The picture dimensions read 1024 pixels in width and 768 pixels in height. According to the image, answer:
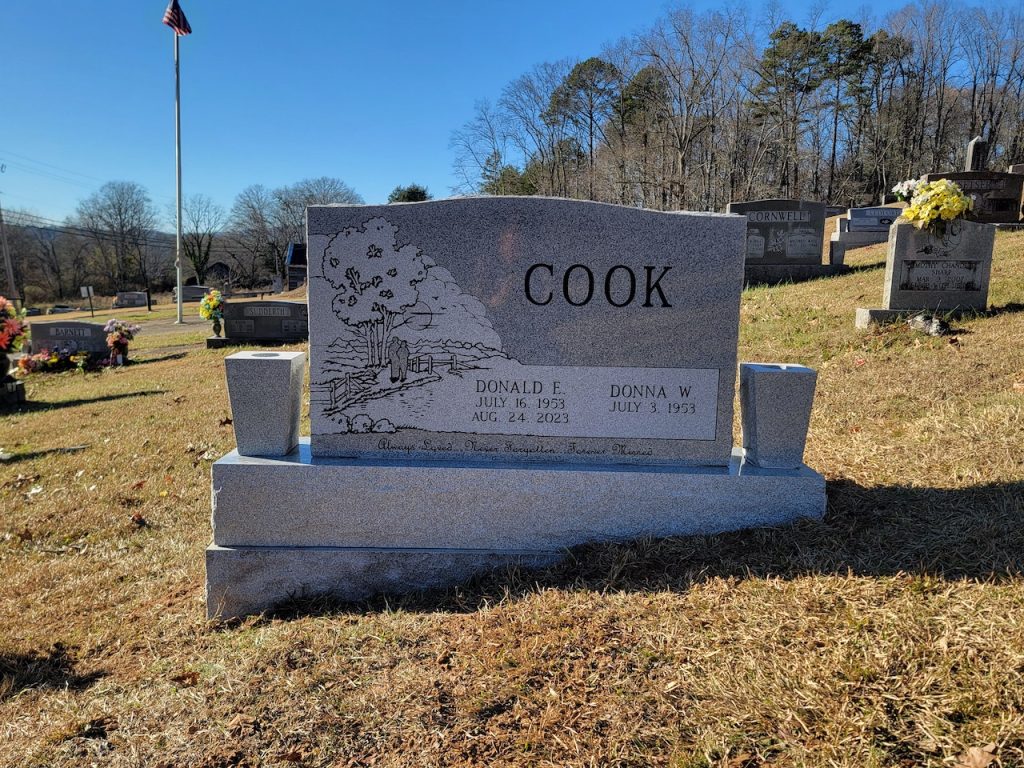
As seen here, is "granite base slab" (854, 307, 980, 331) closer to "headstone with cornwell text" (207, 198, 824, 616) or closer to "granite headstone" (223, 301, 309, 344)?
"headstone with cornwell text" (207, 198, 824, 616)

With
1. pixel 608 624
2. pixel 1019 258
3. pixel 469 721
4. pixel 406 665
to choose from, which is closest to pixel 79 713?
pixel 406 665

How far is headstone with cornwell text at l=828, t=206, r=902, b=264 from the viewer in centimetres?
2009

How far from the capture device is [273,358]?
3.40m

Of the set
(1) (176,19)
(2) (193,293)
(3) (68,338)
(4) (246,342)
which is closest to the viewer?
(3) (68,338)

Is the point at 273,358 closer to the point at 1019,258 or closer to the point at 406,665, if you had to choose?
the point at 406,665

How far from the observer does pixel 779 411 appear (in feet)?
10.9

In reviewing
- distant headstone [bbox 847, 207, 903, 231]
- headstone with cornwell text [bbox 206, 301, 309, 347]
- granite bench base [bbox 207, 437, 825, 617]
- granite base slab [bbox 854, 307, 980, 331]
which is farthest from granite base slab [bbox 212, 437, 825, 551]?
distant headstone [bbox 847, 207, 903, 231]

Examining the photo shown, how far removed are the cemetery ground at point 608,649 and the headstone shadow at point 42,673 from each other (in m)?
0.01

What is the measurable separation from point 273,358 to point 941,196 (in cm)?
803

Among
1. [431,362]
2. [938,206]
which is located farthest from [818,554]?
[938,206]

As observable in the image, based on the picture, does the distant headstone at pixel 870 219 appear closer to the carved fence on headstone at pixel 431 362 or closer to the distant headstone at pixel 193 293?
the carved fence on headstone at pixel 431 362

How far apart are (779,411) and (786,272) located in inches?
464

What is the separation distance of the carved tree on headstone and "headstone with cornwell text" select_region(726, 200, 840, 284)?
39.5 feet

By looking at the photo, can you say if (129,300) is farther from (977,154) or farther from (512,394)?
(512,394)
